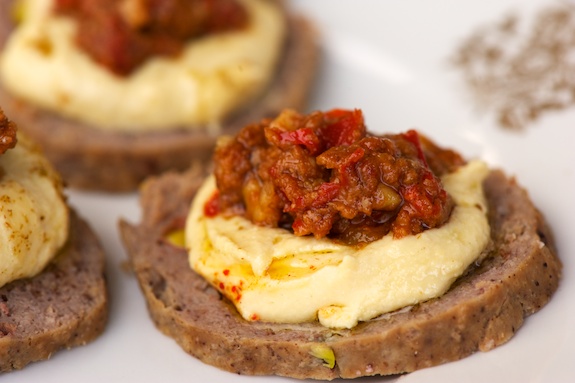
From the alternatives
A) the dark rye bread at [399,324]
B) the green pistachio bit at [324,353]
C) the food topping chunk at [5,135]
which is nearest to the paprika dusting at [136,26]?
the food topping chunk at [5,135]

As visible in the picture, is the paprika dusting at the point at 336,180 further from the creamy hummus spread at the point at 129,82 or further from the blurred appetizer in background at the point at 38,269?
the creamy hummus spread at the point at 129,82

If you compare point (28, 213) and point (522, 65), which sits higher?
point (522, 65)

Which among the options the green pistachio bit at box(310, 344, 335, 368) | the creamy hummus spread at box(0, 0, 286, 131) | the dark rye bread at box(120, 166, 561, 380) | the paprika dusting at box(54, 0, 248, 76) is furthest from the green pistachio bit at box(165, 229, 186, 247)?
the paprika dusting at box(54, 0, 248, 76)

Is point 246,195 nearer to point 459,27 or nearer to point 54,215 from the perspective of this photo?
point 54,215

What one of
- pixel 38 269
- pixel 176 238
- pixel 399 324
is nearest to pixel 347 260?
pixel 399 324

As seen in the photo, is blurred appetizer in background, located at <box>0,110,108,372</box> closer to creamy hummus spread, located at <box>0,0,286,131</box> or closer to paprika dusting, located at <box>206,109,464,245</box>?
paprika dusting, located at <box>206,109,464,245</box>

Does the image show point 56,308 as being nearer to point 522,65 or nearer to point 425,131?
point 425,131
